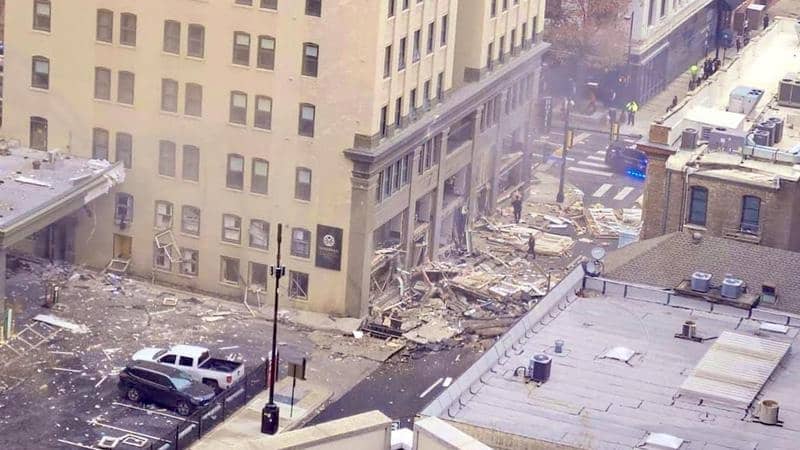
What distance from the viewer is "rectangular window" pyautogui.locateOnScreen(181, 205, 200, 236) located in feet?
287

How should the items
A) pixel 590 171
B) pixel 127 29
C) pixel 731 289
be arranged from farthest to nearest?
pixel 590 171 → pixel 127 29 → pixel 731 289

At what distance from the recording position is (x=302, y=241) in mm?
85625

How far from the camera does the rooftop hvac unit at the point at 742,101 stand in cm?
8662

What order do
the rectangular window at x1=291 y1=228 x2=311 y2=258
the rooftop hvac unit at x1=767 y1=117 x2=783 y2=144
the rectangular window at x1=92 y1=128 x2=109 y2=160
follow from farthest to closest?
the rectangular window at x1=92 y1=128 x2=109 y2=160 < the rectangular window at x1=291 y1=228 x2=311 y2=258 < the rooftop hvac unit at x1=767 y1=117 x2=783 y2=144

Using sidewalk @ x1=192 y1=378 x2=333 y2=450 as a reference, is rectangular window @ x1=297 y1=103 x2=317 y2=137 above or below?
above

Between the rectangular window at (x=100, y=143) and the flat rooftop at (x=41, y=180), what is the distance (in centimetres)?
116

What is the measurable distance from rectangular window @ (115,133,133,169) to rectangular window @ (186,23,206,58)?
5.15 meters

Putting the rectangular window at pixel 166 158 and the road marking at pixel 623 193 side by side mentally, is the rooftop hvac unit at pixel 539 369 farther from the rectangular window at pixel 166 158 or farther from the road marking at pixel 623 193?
the road marking at pixel 623 193

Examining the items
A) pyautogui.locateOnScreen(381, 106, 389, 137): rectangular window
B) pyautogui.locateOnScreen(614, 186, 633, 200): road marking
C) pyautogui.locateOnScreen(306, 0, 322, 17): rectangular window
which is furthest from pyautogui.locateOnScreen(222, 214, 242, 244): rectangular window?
pyautogui.locateOnScreen(614, 186, 633, 200): road marking

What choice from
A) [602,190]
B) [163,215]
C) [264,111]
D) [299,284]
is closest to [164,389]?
[299,284]

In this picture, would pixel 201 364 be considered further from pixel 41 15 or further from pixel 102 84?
pixel 41 15

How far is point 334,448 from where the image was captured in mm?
48312

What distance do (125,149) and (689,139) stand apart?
25534mm

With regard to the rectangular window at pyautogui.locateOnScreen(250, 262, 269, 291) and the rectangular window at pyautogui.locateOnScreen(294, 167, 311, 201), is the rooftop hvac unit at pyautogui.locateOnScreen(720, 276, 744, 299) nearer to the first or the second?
the rectangular window at pyautogui.locateOnScreen(294, 167, 311, 201)
